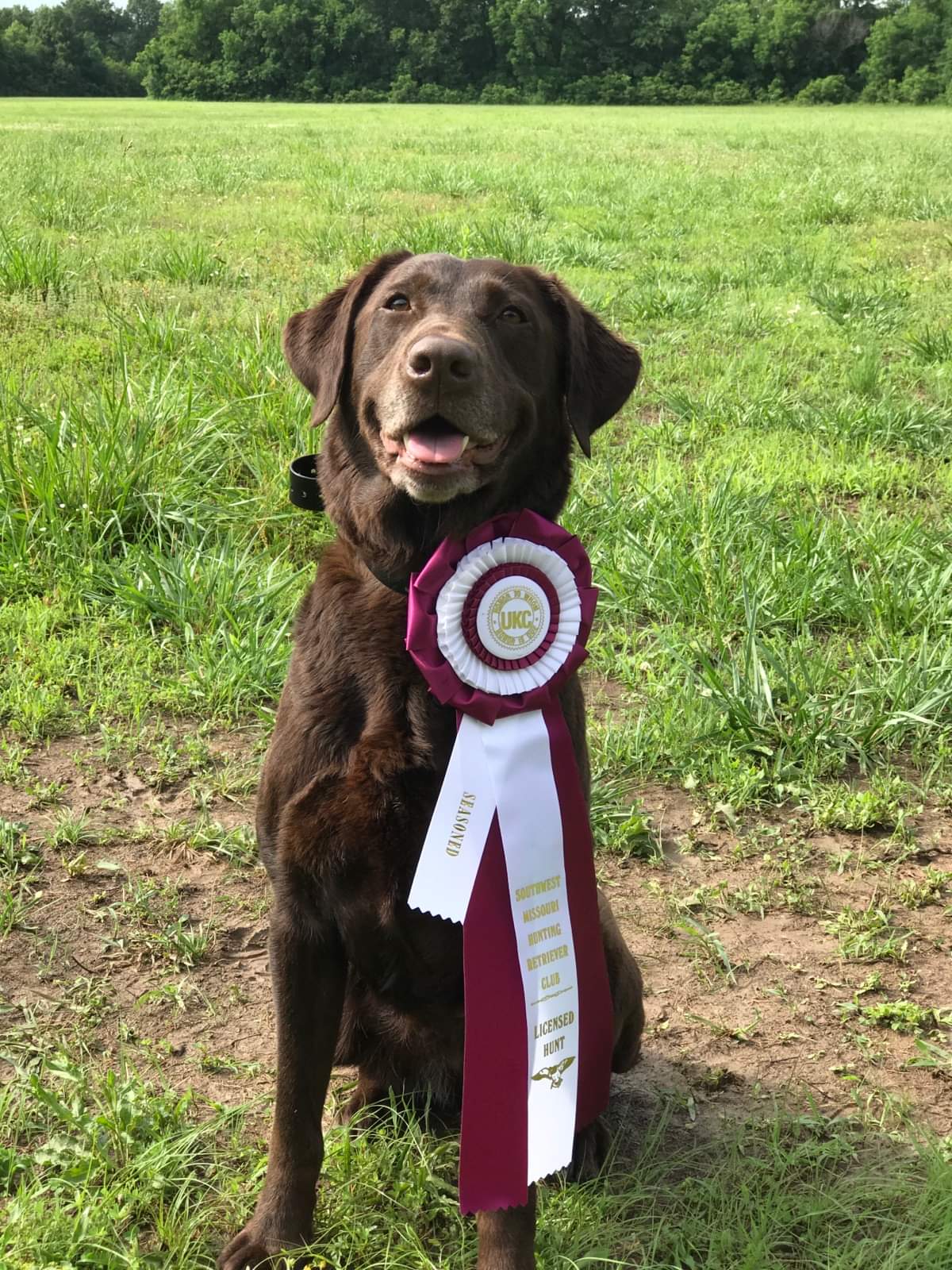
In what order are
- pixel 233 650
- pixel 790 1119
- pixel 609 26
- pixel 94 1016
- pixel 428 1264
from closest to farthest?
pixel 428 1264 < pixel 790 1119 < pixel 94 1016 < pixel 233 650 < pixel 609 26

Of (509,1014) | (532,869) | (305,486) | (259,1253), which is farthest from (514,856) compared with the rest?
(305,486)

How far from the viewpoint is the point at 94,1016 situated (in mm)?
2344

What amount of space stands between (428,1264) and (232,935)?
1.01 meters

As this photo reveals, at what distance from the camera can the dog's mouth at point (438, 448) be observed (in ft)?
6.40

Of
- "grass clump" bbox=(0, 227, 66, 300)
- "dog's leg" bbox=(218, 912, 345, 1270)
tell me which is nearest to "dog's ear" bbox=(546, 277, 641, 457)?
"dog's leg" bbox=(218, 912, 345, 1270)

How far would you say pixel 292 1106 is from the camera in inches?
72.6

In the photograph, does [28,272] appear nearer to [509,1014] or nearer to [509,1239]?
[509,1014]

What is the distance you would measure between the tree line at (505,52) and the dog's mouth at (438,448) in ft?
178

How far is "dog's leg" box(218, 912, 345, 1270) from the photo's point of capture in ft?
6.00

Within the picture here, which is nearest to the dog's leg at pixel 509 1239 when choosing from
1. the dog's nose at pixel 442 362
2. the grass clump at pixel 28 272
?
the dog's nose at pixel 442 362

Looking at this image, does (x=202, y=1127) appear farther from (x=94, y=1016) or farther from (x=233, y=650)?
(x=233, y=650)

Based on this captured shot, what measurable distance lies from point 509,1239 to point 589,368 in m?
1.59

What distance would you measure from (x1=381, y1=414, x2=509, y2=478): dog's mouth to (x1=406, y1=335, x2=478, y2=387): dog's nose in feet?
0.23

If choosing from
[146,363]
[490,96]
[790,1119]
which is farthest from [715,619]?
[490,96]
